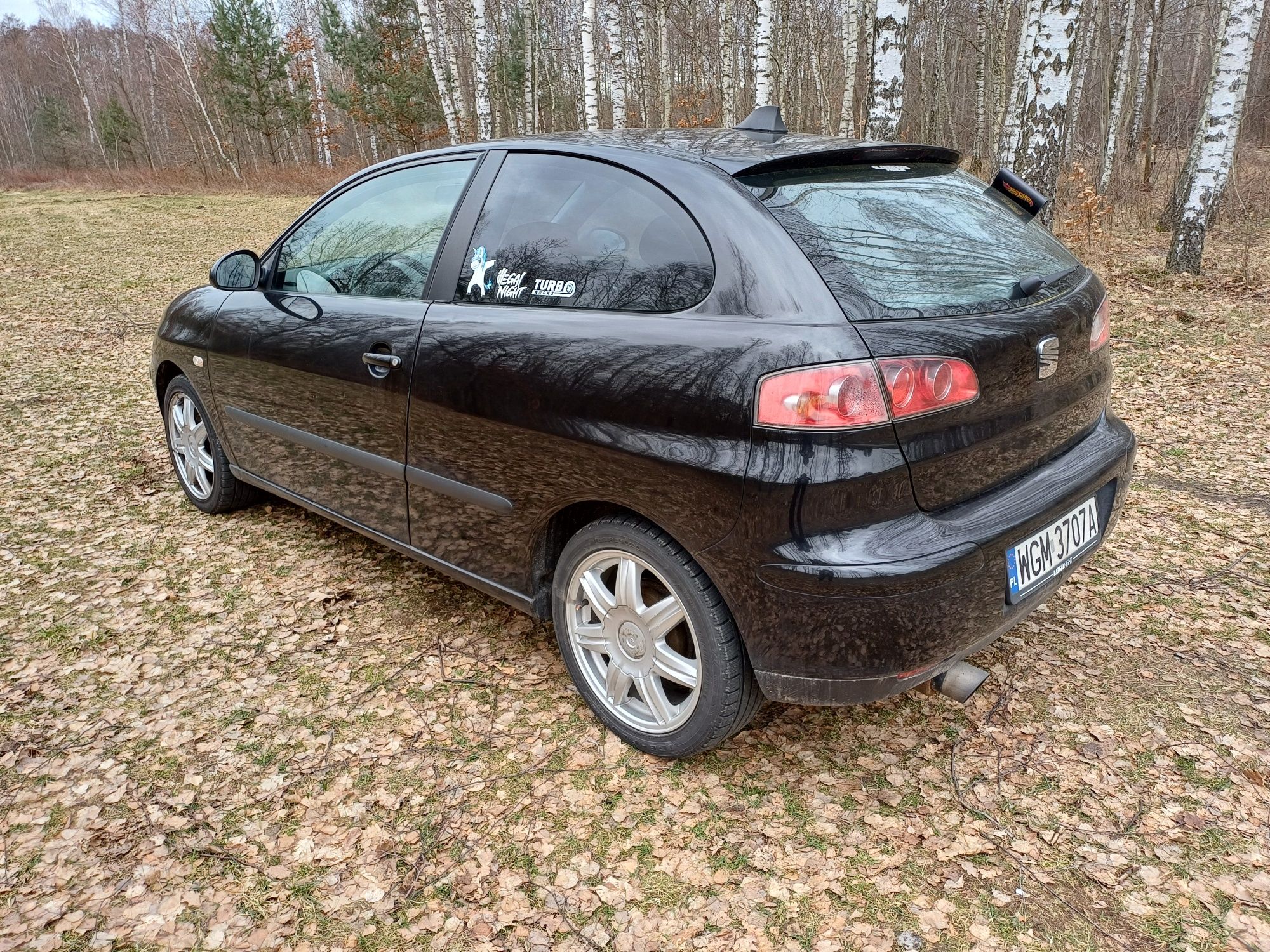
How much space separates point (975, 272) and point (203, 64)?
44013mm

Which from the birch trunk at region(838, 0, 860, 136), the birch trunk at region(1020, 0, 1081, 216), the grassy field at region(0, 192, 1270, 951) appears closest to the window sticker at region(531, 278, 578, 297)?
the grassy field at region(0, 192, 1270, 951)

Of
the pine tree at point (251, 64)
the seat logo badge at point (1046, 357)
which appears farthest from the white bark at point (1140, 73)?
the pine tree at point (251, 64)

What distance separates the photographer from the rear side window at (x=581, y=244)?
2186 millimetres

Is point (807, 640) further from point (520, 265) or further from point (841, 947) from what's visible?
point (520, 265)

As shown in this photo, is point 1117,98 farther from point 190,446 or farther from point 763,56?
point 190,446

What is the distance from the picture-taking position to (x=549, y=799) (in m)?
2.34

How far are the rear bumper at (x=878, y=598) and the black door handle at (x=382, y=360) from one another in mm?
1329

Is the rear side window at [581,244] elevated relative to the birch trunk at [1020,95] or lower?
lower

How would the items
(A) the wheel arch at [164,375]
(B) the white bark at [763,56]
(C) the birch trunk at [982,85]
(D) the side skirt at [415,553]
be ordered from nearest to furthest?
1. (D) the side skirt at [415,553]
2. (A) the wheel arch at [164,375]
3. (B) the white bark at [763,56]
4. (C) the birch trunk at [982,85]

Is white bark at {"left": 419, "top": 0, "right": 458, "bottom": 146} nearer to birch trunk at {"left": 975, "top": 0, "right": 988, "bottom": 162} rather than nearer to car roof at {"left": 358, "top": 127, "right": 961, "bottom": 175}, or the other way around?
birch trunk at {"left": 975, "top": 0, "right": 988, "bottom": 162}

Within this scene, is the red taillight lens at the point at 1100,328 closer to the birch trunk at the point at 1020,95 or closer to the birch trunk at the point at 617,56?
the birch trunk at the point at 1020,95

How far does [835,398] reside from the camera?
1845mm

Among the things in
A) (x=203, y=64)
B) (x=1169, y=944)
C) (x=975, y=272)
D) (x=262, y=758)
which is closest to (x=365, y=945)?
(x=262, y=758)

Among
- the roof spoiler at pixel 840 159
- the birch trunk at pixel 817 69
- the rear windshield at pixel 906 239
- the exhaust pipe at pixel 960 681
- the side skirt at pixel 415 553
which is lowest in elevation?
the exhaust pipe at pixel 960 681
